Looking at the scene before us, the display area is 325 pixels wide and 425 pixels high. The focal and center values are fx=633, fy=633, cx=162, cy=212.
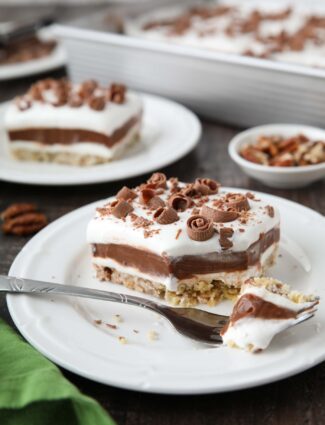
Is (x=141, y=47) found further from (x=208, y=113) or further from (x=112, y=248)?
(x=112, y=248)

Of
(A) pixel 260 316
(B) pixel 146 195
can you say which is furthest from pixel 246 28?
(A) pixel 260 316

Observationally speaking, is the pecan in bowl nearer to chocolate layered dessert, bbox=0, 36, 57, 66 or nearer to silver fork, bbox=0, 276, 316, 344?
silver fork, bbox=0, 276, 316, 344

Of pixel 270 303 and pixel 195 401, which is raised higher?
pixel 270 303

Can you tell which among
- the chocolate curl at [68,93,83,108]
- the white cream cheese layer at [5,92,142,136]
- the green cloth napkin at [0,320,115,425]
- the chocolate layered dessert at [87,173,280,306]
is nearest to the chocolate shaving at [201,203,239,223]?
the chocolate layered dessert at [87,173,280,306]

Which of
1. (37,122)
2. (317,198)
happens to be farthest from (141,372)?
(37,122)

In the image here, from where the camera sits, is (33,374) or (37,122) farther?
(37,122)

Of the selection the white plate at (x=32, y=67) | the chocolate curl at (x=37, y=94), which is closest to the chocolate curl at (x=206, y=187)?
the chocolate curl at (x=37, y=94)
